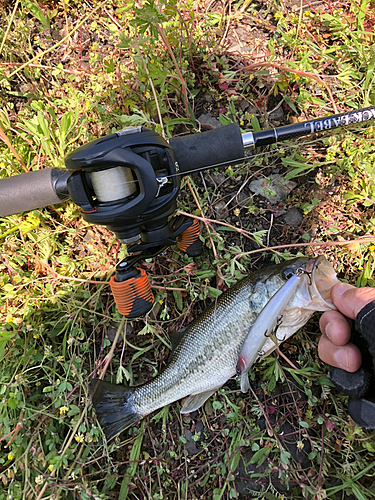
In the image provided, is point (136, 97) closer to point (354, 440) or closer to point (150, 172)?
point (150, 172)

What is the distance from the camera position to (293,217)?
2.72 metres

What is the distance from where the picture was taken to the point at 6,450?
2494mm

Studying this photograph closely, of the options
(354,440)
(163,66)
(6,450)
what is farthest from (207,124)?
(6,450)

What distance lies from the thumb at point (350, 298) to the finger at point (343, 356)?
23 centimetres

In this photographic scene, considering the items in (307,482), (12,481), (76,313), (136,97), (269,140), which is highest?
(136,97)

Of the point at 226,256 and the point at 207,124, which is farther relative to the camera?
the point at 207,124

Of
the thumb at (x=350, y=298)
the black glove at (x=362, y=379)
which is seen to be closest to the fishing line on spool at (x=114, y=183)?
the thumb at (x=350, y=298)

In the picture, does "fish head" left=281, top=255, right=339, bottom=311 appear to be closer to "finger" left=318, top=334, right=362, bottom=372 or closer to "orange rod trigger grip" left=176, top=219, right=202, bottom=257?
"finger" left=318, top=334, right=362, bottom=372

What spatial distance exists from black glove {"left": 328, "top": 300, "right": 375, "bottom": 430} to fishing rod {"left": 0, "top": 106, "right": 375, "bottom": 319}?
→ 4.01ft

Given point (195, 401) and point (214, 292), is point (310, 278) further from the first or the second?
point (195, 401)

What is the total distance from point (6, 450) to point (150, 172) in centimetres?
240

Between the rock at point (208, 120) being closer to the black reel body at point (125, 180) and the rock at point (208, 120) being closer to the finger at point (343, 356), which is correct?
the black reel body at point (125, 180)

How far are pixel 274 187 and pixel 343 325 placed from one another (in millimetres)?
1194

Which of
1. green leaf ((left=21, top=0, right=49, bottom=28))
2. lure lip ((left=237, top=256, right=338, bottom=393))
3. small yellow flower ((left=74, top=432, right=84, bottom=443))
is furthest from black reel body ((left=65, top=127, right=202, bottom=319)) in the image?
green leaf ((left=21, top=0, right=49, bottom=28))
